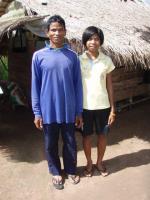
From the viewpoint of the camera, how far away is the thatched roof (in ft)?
22.7

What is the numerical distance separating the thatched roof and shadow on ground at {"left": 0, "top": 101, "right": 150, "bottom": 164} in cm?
135

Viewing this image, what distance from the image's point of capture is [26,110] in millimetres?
9570

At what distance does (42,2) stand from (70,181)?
4.05 meters

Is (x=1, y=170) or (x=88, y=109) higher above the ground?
(x=88, y=109)

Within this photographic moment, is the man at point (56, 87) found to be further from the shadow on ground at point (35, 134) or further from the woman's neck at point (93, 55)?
the shadow on ground at point (35, 134)

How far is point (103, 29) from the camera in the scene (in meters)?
7.49

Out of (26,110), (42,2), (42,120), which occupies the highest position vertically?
(42,2)

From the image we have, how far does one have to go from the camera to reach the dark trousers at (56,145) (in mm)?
4891

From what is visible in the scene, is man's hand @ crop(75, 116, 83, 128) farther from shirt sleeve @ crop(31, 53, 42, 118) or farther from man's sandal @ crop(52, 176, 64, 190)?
man's sandal @ crop(52, 176, 64, 190)

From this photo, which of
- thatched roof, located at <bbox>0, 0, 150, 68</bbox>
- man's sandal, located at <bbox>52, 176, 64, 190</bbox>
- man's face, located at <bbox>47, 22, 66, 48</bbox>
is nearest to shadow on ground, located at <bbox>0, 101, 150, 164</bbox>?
man's sandal, located at <bbox>52, 176, 64, 190</bbox>

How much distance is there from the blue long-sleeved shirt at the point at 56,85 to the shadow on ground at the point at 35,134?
136 centimetres

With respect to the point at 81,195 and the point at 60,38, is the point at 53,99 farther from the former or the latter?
the point at 81,195

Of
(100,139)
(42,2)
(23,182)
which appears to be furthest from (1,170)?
(42,2)

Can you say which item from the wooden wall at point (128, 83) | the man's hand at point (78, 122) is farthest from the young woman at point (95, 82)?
the wooden wall at point (128, 83)
